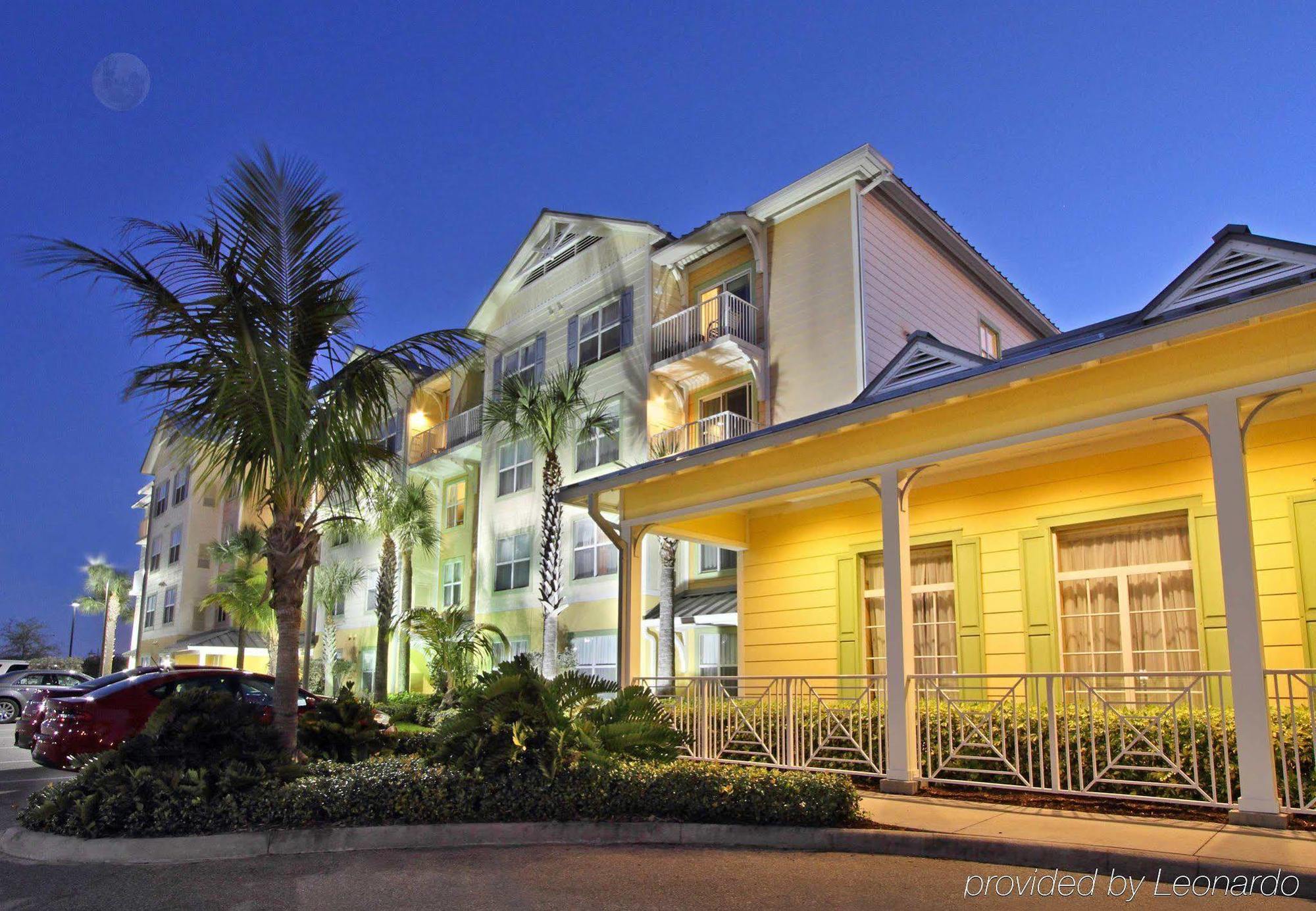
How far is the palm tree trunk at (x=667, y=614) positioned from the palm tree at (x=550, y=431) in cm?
337

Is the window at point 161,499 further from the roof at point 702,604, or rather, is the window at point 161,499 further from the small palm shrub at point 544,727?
the small palm shrub at point 544,727

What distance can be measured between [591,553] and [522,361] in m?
6.85

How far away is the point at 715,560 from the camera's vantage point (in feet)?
70.6

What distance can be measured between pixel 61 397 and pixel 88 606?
130338 mm

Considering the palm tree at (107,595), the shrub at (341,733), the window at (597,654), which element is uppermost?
the palm tree at (107,595)

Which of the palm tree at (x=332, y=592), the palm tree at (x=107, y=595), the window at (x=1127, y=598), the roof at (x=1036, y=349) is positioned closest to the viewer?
the roof at (x=1036, y=349)

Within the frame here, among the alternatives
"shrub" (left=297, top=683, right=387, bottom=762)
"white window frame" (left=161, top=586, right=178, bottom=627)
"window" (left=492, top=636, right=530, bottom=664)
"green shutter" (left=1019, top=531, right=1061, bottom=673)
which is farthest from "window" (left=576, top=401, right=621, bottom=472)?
"white window frame" (left=161, top=586, right=178, bottom=627)

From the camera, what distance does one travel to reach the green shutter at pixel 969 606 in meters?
11.8

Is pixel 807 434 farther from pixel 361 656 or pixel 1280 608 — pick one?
pixel 361 656

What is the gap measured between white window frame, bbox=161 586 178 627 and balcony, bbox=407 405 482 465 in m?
20.5

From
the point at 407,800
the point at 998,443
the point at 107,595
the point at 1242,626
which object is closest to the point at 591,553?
the point at 407,800

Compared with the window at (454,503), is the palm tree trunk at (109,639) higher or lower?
lower

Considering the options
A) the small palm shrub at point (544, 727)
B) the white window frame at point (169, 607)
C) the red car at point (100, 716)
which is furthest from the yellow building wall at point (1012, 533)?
the white window frame at point (169, 607)

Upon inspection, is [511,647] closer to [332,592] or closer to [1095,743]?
[332,592]
